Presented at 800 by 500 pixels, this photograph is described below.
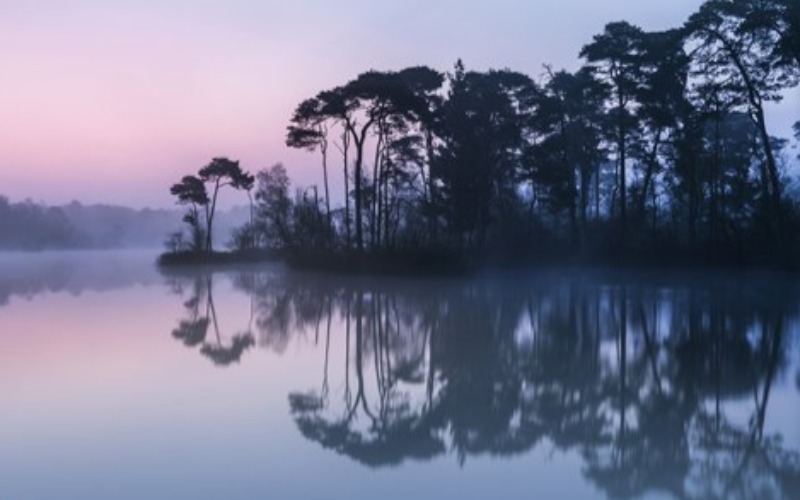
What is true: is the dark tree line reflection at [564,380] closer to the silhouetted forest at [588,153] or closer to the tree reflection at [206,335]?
the tree reflection at [206,335]

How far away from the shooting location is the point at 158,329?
12.0 meters

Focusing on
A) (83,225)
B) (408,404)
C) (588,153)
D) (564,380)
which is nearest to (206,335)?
(408,404)

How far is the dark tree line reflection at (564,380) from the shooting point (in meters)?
4.91

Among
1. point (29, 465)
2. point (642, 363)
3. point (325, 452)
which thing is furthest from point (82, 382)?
point (642, 363)

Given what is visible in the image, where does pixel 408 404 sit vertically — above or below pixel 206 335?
below

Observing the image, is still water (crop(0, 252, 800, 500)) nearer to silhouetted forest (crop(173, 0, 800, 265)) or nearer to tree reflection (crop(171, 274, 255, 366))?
tree reflection (crop(171, 274, 255, 366))

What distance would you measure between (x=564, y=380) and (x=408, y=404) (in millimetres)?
1816

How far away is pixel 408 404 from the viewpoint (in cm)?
649

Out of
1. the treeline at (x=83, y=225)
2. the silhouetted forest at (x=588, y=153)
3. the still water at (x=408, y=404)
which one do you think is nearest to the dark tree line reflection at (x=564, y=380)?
the still water at (x=408, y=404)

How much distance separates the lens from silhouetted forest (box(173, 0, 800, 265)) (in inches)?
793

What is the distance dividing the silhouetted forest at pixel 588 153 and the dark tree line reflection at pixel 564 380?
22.6 ft

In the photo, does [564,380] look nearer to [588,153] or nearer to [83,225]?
[588,153]

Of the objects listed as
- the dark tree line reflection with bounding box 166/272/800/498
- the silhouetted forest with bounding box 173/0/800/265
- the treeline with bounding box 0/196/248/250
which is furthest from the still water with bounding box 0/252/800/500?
the treeline with bounding box 0/196/248/250

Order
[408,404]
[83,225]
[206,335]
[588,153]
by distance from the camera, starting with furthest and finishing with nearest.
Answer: [83,225] → [588,153] → [206,335] → [408,404]
